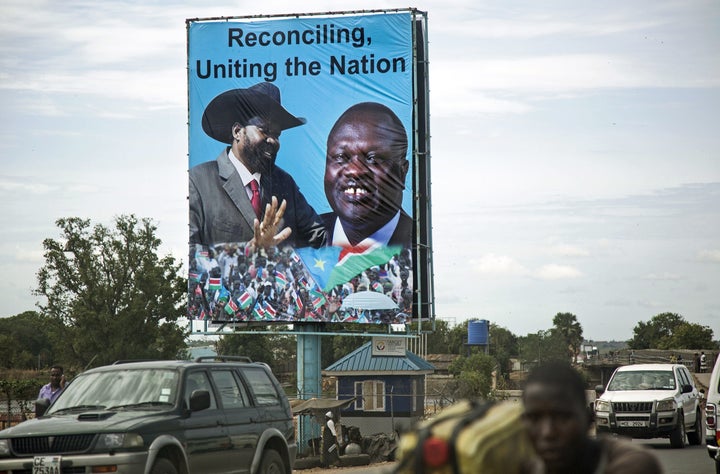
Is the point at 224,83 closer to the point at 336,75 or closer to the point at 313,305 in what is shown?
the point at 336,75

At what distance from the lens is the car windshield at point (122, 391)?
1295 cm

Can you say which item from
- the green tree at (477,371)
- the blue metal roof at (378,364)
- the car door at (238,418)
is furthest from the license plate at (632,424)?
the green tree at (477,371)

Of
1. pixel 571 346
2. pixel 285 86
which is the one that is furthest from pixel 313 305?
pixel 571 346

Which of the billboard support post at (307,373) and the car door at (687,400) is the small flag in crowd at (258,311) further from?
the car door at (687,400)

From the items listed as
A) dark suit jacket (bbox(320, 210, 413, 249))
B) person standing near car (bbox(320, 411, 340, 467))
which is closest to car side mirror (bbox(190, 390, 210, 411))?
person standing near car (bbox(320, 411, 340, 467))

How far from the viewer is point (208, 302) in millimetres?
37688

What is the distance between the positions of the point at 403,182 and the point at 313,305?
472cm

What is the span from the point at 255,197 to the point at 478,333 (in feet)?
274

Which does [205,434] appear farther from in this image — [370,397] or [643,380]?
[370,397]

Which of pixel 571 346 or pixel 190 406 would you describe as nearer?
pixel 190 406

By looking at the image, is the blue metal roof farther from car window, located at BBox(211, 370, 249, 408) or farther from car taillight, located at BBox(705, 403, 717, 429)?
car window, located at BBox(211, 370, 249, 408)

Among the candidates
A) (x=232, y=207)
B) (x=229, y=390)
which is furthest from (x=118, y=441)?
(x=232, y=207)

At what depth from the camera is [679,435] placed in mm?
25906

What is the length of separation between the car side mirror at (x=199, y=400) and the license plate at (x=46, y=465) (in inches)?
61.1
